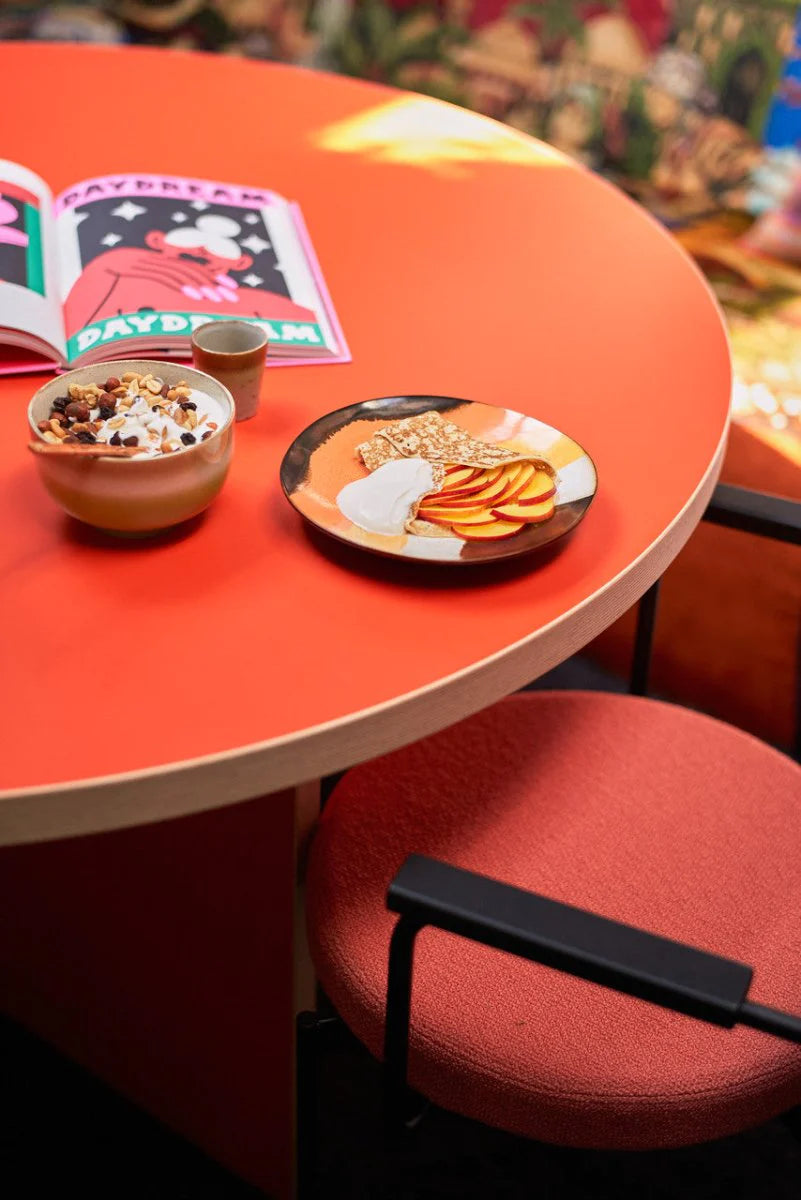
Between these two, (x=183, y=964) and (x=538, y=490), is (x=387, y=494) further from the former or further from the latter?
(x=183, y=964)

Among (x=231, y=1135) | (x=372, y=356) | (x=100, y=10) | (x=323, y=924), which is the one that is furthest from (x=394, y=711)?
(x=100, y=10)

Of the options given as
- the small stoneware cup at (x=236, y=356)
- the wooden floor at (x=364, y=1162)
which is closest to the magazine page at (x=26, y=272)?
the small stoneware cup at (x=236, y=356)

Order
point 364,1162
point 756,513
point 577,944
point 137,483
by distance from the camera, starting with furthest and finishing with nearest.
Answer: point 364,1162, point 756,513, point 137,483, point 577,944

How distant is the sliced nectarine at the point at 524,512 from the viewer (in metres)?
0.90

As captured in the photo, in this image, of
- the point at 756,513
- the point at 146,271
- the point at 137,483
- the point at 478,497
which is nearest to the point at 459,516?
the point at 478,497

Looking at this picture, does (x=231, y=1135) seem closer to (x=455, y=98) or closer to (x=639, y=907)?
(x=639, y=907)

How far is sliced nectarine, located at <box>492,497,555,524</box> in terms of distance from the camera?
2.95 feet

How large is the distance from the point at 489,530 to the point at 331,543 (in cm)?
12

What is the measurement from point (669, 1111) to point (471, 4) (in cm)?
237

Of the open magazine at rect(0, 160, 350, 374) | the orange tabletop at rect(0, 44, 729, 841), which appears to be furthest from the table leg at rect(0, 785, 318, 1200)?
the open magazine at rect(0, 160, 350, 374)

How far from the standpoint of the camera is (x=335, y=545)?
92 cm

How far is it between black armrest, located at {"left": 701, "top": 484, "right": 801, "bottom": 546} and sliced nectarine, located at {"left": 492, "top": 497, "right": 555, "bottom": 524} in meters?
Result: 0.27

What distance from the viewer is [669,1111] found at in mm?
854

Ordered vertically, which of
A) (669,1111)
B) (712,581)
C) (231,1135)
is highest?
(669,1111)
